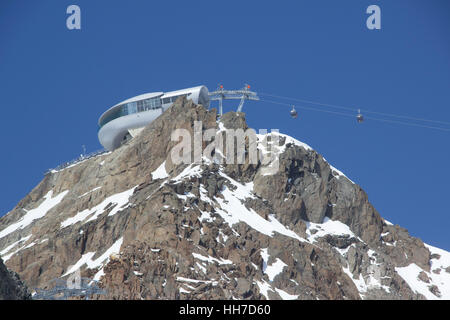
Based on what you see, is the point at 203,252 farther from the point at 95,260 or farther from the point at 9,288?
the point at 9,288

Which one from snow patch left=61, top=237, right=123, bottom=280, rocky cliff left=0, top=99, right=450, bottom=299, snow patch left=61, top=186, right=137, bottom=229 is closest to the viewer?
rocky cliff left=0, top=99, right=450, bottom=299

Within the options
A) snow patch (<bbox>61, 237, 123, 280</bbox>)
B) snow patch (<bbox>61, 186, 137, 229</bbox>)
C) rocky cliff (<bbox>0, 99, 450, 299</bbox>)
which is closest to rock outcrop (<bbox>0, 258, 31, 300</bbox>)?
rocky cliff (<bbox>0, 99, 450, 299</bbox>)

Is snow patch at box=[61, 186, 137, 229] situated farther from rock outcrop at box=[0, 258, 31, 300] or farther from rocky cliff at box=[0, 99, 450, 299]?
rock outcrop at box=[0, 258, 31, 300]

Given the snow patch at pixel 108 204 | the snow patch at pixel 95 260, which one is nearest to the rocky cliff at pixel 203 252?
the snow patch at pixel 95 260

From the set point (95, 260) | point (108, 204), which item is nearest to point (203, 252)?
point (95, 260)

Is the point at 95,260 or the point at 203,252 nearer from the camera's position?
the point at 203,252

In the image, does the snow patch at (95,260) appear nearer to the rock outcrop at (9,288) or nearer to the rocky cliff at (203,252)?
the rocky cliff at (203,252)

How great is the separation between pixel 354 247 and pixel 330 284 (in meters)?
23.2

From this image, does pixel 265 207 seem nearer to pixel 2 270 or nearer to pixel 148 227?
pixel 148 227

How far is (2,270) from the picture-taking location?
109 metres

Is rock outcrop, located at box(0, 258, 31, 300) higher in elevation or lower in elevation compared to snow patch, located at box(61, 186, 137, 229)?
higher

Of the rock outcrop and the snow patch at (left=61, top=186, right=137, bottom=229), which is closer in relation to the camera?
the rock outcrop
